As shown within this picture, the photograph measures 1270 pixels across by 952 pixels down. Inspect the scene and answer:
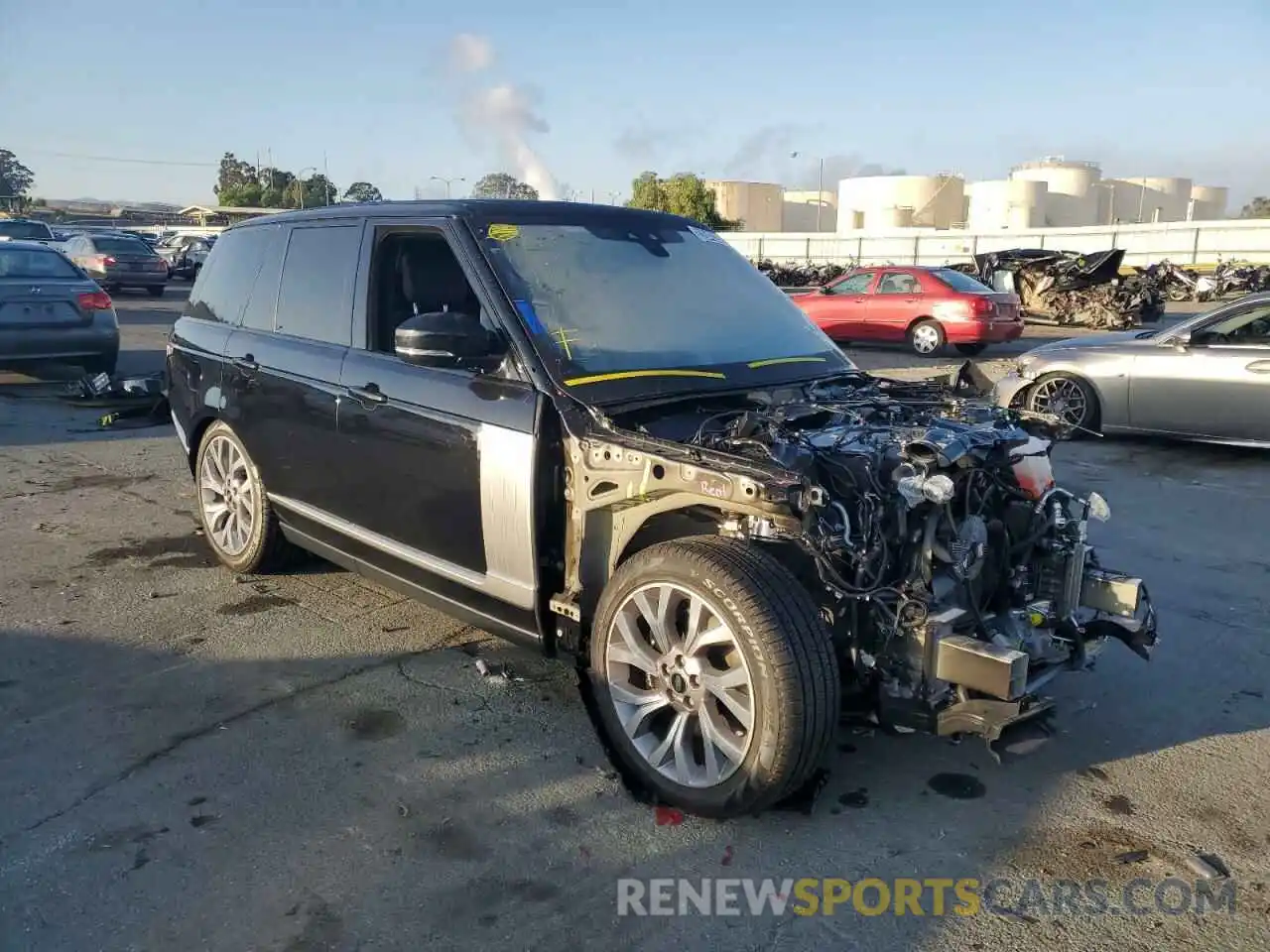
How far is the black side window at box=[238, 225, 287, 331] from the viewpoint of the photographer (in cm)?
527

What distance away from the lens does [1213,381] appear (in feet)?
28.9

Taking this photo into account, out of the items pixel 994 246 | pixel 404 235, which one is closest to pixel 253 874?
pixel 404 235

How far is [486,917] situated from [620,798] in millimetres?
724

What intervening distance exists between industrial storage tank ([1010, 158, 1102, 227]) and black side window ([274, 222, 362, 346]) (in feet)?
344

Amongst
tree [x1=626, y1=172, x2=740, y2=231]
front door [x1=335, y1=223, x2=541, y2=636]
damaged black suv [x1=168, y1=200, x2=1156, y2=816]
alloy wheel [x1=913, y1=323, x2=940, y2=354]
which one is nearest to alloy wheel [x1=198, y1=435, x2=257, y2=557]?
damaged black suv [x1=168, y1=200, x2=1156, y2=816]

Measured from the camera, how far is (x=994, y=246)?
44.6 m

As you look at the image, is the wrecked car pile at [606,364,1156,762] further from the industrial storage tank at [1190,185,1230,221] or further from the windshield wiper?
the industrial storage tank at [1190,185,1230,221]

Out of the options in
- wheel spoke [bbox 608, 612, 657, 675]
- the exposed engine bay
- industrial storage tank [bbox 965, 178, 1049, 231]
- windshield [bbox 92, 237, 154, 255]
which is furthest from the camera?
industrial storage tank [bbox 965, 178, 1049, 231]

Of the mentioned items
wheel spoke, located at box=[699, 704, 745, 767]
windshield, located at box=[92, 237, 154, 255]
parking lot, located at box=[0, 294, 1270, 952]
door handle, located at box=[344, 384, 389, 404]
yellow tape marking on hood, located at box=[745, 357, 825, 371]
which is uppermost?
windshield, located at box=[92, 237, 154, 255]

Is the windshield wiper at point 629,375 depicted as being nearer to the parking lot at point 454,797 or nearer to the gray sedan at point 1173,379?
the parking lot at point 454,797

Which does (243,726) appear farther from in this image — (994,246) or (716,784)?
(994,246)

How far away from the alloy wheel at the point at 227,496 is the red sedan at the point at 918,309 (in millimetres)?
13824

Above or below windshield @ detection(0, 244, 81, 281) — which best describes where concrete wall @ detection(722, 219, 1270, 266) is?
above

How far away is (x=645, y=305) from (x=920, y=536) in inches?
62.9
